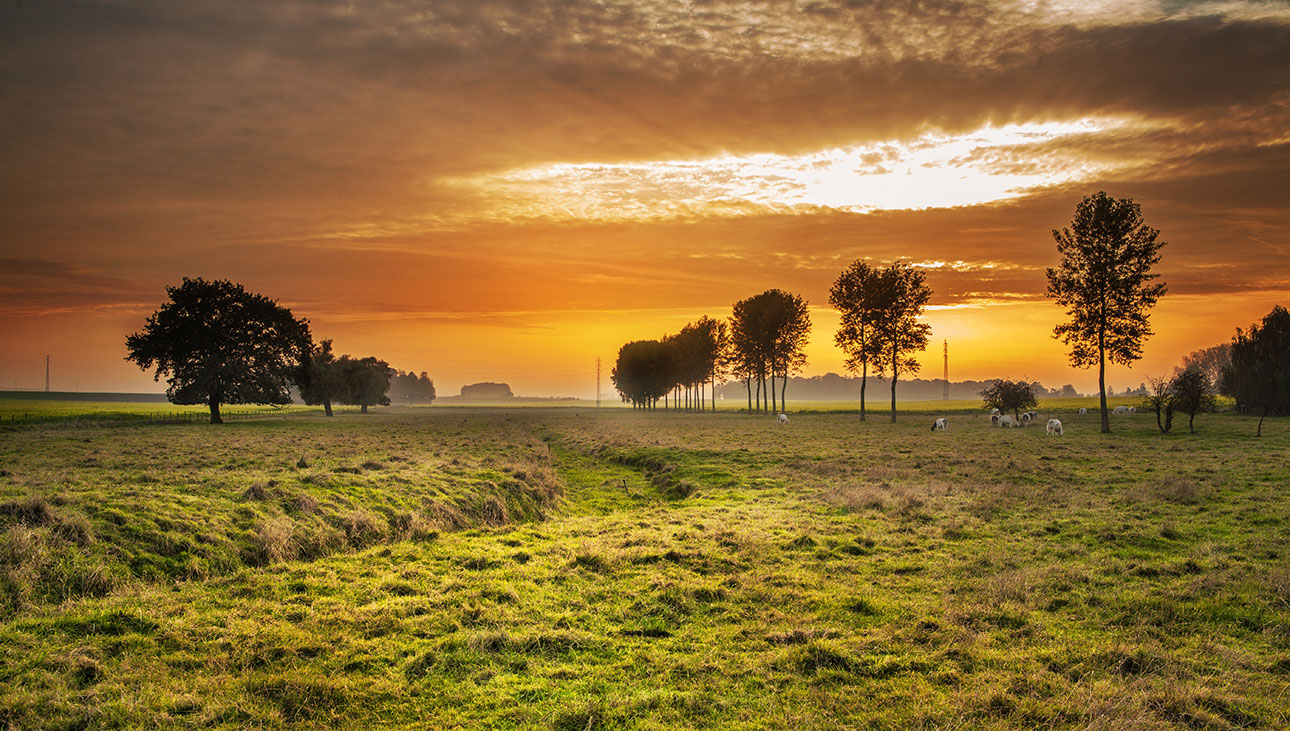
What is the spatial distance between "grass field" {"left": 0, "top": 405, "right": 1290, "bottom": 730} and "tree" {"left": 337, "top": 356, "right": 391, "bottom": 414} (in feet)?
345

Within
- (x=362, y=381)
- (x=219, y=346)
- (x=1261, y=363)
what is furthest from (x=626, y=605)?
(x=362, y=381)

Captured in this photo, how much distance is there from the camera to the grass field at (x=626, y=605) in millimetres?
7195

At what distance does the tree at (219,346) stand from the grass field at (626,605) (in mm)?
48083

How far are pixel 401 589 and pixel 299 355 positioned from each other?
6794 centimetres

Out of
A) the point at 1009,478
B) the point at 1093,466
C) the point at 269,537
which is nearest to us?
the point at 269,537

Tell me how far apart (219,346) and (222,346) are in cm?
26

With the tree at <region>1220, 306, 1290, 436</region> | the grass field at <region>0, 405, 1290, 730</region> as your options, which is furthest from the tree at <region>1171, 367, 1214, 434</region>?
the tree at <region>1220, 306, 1290, 436</region>

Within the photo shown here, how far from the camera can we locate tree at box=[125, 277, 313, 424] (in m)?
62.4

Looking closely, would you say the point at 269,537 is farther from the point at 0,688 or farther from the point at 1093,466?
the point at 1093,466

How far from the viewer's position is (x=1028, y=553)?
13.4 m

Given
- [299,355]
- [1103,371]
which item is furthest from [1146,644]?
[299,355]

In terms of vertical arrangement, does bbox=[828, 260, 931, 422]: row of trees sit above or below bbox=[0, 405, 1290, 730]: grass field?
above

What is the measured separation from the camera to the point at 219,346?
64938 mm

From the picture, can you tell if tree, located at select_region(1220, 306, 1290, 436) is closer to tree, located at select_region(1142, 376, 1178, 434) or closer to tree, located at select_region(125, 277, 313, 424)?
tree, located at select_region(1142, 376, 1178, 434)
